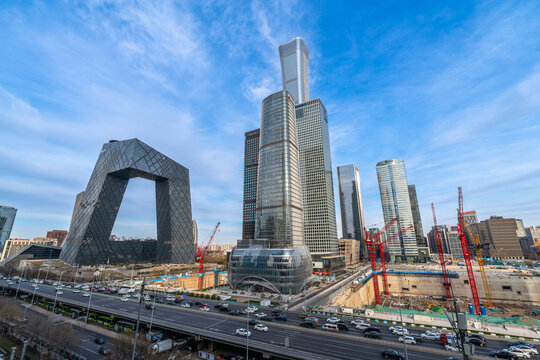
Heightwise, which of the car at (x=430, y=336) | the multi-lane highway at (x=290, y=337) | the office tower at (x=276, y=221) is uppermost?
the office tower at (x=276, y=221)

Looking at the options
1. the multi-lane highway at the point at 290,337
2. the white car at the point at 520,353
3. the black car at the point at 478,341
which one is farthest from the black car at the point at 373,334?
the white car at the point at 520,353

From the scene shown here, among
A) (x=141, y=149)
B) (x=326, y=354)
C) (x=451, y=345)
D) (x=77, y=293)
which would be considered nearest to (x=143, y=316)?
(x=326, y=354)

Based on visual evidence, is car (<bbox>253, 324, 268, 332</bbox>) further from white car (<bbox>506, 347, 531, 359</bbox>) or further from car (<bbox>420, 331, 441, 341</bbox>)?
white car (<bbox>506, 347, 531, 359</bbox>)

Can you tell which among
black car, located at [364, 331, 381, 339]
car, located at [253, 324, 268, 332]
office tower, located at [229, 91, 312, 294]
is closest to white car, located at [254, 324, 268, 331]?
car, located at [253, 324, 268, 332]

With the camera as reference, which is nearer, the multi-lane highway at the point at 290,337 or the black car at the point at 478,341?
the multi-lane highway at the point at 290,337

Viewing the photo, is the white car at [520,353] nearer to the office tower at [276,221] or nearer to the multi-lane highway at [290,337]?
the multi-lane highway at [290,337]

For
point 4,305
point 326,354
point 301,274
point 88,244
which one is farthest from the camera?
point 88,244

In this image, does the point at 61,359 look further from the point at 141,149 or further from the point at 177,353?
the point at 141,149
